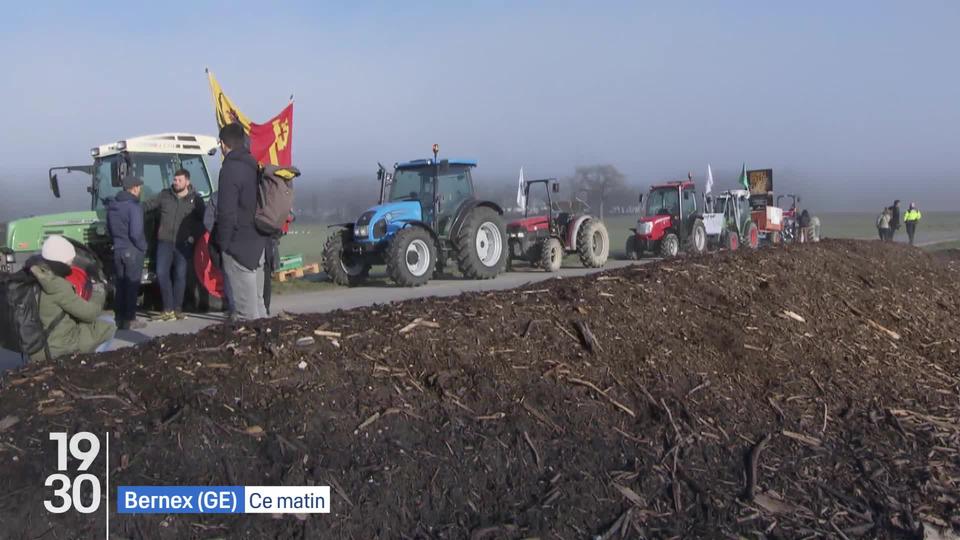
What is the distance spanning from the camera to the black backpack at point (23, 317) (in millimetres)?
5215

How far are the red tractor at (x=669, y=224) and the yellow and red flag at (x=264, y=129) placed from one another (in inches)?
439

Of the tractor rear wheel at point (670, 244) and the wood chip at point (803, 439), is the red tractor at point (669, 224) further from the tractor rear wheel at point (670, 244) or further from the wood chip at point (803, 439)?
the wood chip at point (803, 439)

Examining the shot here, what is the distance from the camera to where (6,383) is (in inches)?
177

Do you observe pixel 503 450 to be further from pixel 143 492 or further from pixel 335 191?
pixel 335 191

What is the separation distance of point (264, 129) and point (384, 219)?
2776 mm

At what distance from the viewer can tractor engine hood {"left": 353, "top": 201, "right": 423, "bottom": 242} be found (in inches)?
606

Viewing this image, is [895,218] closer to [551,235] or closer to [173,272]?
[551,235]

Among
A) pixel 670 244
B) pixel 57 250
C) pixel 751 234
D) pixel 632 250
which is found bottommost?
pixel 632 250

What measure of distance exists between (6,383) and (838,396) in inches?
183

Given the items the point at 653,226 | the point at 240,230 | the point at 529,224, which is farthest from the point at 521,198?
the point at 240,230

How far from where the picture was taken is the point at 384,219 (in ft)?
51.4

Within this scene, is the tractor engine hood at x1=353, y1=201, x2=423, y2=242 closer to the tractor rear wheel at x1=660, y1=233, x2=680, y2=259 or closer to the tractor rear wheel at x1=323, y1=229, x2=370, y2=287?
the tractor rear wheel at x1=323, y1=229, x2=370, y2=287

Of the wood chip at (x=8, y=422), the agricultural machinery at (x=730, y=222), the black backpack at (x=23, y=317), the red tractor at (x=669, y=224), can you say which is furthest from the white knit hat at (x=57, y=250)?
the agricultural machinery at (x=730, y=222)

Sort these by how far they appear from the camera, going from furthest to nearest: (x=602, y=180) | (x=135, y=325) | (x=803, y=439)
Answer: (x=602, y=180) → (x=135, y=325) → (x=803, y=439)
